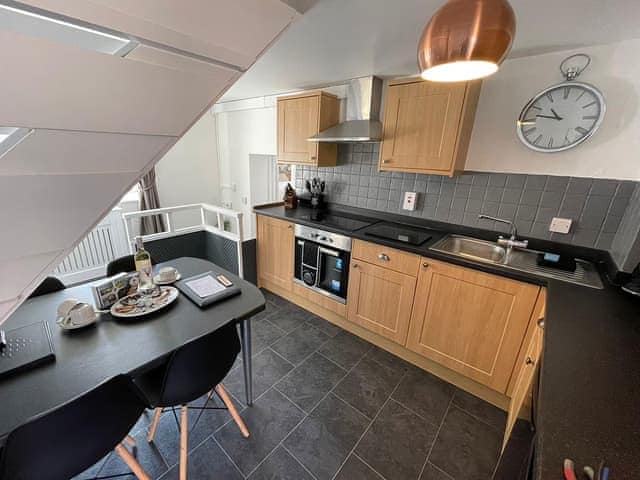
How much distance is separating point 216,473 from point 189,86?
1.64 m

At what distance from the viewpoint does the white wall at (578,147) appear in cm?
148

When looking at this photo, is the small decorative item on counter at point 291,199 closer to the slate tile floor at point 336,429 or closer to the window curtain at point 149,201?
the slate tile floor at point 336,429

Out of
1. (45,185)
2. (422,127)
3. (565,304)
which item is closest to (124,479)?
(45,185)

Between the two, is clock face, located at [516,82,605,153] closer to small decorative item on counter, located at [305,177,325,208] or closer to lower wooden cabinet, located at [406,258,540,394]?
lower wooden cabinet, located at [406,258,540,394]

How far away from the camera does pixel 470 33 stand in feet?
2.07

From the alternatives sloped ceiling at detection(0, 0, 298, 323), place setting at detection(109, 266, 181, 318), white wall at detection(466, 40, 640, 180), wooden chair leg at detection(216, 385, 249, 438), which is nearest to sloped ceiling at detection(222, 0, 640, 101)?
white wall at detection(466, 40, 640, 180)

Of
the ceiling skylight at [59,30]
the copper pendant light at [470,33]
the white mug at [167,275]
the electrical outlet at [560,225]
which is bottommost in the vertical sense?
the white mug at [167,275]

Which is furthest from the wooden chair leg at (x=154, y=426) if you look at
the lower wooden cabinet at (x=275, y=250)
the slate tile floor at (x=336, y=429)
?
the lower wooden cabinet at (x=275, y=250)

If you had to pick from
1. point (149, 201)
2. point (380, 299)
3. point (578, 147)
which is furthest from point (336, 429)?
point (149, 201)

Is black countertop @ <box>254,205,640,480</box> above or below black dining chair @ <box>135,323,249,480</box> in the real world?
above

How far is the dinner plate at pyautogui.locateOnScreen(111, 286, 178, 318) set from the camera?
1.16 metres

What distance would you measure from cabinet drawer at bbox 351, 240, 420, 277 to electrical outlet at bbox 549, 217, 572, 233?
90 cm

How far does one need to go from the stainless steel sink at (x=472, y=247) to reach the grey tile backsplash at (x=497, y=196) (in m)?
0.13

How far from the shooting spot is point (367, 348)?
216 centimetres
